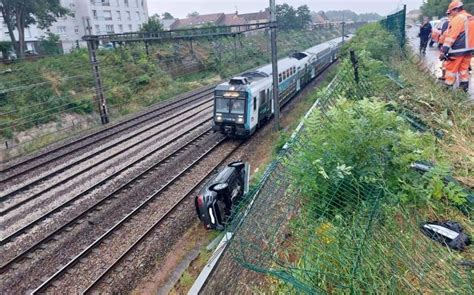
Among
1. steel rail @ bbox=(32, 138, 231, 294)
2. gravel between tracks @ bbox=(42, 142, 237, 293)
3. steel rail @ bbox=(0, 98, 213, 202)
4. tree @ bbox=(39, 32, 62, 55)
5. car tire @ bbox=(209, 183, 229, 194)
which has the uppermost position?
tree @ bbox=(39, 32, 62, 55)

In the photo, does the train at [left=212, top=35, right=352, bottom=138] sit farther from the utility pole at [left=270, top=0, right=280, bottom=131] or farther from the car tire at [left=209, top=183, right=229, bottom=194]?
the car tire at [left=209, top=183, right=229, bottom=194]

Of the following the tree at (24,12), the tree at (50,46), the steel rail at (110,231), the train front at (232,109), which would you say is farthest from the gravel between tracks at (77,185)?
the tree at (50,46)

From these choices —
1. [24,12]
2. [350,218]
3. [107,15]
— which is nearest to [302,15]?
[107,15]

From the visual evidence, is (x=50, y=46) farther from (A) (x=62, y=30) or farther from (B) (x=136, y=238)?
(B) (x=136, y=238)

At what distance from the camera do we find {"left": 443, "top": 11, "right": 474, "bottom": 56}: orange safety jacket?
22.6ft

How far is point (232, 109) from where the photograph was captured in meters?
15.6

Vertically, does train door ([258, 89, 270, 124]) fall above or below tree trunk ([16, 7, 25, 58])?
below

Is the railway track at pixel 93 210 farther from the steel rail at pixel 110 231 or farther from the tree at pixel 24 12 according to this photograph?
the tree at pixel 24 12

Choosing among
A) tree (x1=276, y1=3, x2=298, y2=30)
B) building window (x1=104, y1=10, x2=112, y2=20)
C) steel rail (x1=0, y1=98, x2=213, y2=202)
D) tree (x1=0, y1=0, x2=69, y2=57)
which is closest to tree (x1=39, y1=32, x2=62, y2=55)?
tree (x1=0, y1=0, x2=69, y2=57)

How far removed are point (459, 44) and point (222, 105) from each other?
398 inches

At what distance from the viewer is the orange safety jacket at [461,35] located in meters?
6.90

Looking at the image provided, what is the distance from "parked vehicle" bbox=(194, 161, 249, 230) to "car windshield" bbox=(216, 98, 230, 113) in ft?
20.2

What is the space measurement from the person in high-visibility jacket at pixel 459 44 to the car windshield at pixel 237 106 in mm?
8877

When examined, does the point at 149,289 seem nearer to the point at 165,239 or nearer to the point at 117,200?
the point at 165,239
